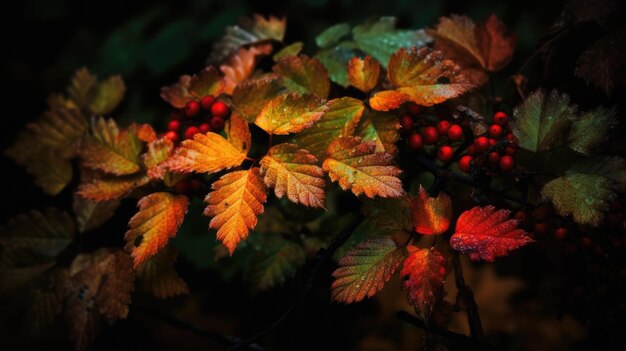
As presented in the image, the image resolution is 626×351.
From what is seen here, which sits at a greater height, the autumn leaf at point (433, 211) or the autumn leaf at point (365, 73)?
the autumn leaf at point (365, 73)

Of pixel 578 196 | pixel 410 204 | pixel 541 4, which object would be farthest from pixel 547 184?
pixel 541 4

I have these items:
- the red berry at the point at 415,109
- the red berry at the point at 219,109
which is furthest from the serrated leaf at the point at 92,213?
the red berry at the point at 415,109

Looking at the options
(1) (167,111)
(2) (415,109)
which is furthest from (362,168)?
(1) (167,111)

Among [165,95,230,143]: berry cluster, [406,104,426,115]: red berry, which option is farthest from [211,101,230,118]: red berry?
[406,104,426,115]: red berry

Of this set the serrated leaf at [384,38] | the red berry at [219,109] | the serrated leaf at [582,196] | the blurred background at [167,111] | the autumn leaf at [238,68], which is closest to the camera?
the serrated leaf at [582,196]

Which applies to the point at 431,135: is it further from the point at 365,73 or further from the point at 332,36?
the point at 332,36

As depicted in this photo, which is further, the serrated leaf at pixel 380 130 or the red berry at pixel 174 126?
the red berry at pixel 174 126

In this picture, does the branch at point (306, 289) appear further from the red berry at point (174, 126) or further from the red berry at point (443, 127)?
the red berry at point (174, 126)
